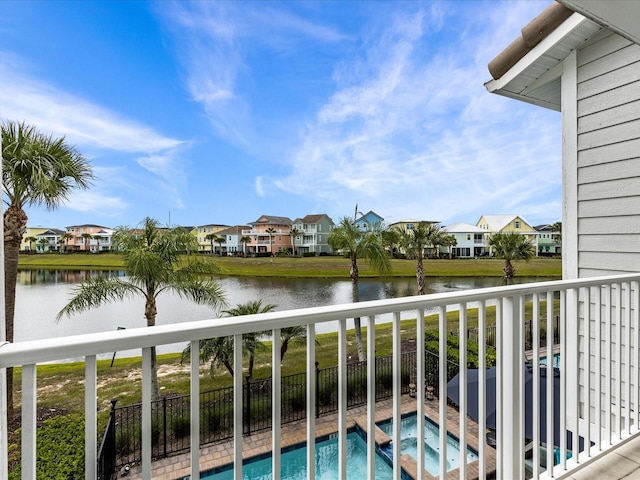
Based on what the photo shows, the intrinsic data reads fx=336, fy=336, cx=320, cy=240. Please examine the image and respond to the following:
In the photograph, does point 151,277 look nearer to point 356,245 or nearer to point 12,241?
point 12,241

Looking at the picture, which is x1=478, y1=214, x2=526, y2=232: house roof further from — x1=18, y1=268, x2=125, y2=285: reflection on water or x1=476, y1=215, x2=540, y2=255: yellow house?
x1=18, y1=268, x2=125, y2=285: reflection on water

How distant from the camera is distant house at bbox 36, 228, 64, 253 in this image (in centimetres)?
757

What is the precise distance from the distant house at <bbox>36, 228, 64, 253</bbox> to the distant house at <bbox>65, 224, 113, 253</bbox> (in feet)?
0.88

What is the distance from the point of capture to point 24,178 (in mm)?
5406

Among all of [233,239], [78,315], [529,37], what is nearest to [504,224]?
[233,239]

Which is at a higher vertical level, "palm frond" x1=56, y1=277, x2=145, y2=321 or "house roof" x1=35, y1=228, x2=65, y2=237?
"house roof" x1=35, y1=228, x2=65, y2=237

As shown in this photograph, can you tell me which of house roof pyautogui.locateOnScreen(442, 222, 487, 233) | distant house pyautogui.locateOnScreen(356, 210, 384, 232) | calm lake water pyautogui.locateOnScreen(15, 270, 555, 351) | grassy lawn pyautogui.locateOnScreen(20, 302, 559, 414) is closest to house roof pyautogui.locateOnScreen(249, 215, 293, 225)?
house roof pyautogui.locateOnScreen(442, 222, 487, 233)

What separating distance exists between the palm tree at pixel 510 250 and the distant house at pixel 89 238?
15.9 m

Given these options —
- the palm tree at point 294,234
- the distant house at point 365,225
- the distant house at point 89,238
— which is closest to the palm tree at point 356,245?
the distant house at point 365,225

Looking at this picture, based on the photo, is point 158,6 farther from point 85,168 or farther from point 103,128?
point 103,128

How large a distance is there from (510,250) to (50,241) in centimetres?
1737

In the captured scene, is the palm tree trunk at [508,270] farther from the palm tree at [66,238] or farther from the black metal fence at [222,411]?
the palm tree at [66,238]

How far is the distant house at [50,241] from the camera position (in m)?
7.57

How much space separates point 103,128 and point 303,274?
10538 mm
